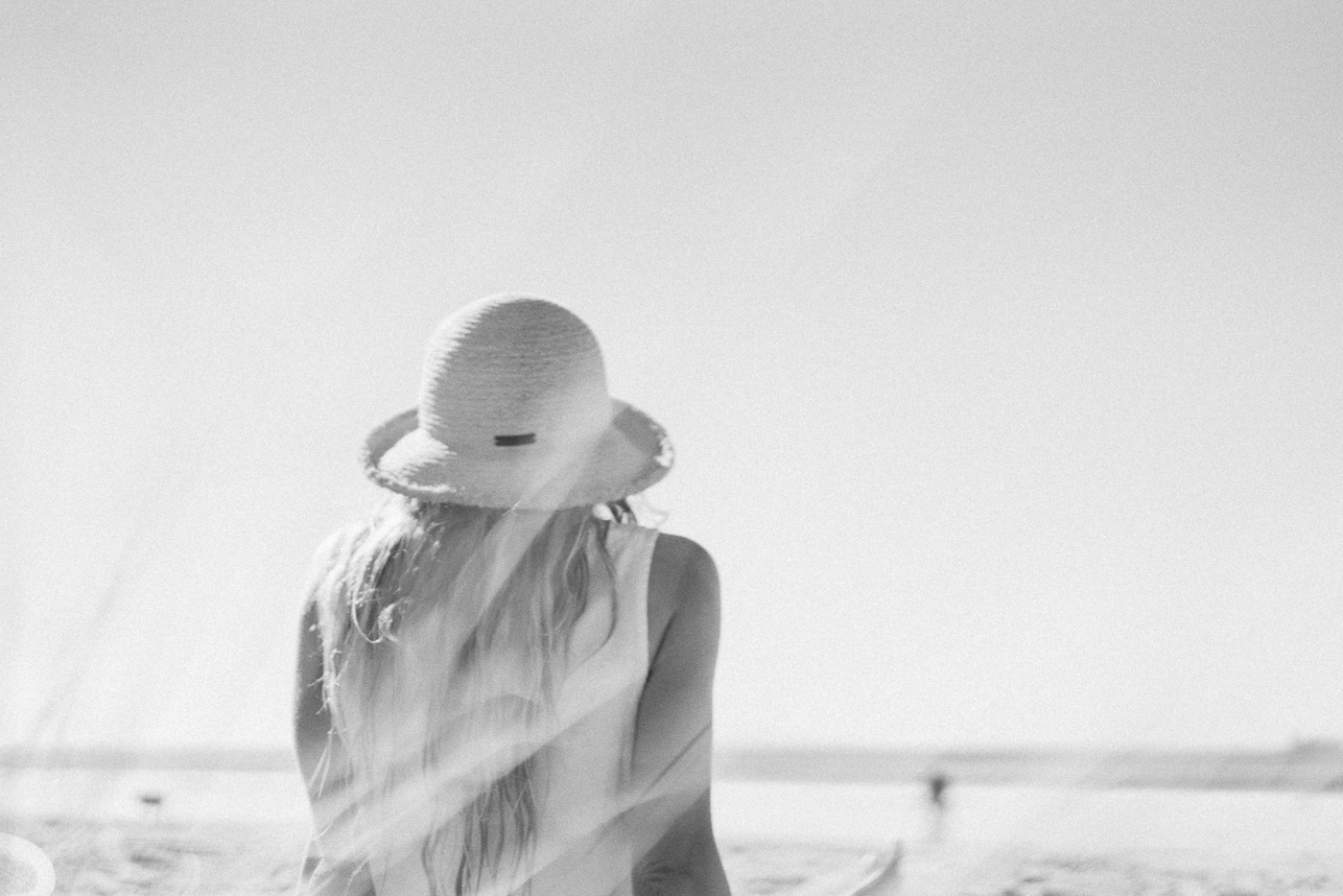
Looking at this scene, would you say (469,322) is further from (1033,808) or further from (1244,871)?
(1244,871)

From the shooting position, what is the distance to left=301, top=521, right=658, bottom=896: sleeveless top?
52.4 inches

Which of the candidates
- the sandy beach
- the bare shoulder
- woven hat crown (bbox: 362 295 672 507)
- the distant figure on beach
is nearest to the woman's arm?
the bare shoulder

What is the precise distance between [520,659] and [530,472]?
0.64ft

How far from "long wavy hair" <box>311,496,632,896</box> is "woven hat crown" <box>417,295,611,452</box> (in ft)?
0.30

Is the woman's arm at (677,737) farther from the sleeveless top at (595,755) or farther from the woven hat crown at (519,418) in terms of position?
the woven hat crown at (519,418)

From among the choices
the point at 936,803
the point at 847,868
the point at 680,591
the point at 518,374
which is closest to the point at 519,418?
the point at 518,374

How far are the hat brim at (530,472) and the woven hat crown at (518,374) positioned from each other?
0.02 meters

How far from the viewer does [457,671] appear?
1327 mm

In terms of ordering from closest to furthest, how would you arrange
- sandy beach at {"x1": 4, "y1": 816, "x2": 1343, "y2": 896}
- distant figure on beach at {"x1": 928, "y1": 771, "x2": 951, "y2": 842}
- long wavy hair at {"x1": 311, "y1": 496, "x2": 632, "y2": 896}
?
long wavy hair at {"x1": 311, "y1": 496, "x2": 632, "y2": 896} → sandy beach at {"x1": 4, "y1": 816, "x2": 1343, "y2": 896} → distant figure on beach at {"x1": 928, "y1": 771, "x2": 951, "y2": 842}

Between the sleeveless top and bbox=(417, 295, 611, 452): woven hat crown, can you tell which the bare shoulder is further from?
bbox=(417, 295, 611, 452): woven hat crown

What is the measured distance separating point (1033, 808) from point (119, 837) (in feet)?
11.6

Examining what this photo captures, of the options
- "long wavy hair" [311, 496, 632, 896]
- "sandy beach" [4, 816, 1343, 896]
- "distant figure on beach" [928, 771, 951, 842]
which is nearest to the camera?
"long wavy hair" [311, 496, 632, 896]

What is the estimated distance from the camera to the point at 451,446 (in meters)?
1.40

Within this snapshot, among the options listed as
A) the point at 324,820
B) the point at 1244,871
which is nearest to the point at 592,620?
the point at 324,820
